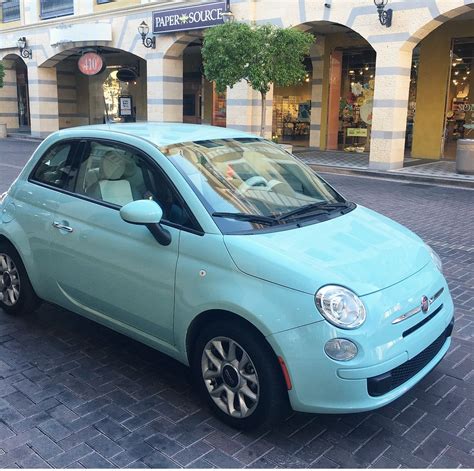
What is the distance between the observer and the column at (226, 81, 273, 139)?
1790cm

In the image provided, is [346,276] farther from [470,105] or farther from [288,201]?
[470,105]

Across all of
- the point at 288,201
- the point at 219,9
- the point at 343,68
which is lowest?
the point at 288,201

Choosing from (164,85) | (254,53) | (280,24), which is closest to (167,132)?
(254,53)

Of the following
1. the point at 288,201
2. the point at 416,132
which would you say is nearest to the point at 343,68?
the point at 416,132

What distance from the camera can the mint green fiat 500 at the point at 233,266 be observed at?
2.93 m

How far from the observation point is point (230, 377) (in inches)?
127

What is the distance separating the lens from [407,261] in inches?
135

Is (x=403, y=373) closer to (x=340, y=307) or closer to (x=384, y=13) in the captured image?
(x=340, y=307)

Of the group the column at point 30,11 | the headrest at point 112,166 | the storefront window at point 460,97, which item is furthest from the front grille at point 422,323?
the column at point 30,11

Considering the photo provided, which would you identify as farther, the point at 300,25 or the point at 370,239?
the point at 300,25

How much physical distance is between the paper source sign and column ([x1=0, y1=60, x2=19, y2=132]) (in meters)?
12.6

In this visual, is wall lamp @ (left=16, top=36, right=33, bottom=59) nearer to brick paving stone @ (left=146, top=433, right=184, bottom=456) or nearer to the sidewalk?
the sidewalk

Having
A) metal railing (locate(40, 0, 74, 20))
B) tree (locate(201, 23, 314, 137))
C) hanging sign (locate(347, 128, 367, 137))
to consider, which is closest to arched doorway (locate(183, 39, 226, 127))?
metal railing (locate(40, 0, 74, 20))

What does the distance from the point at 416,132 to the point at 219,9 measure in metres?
7.61
